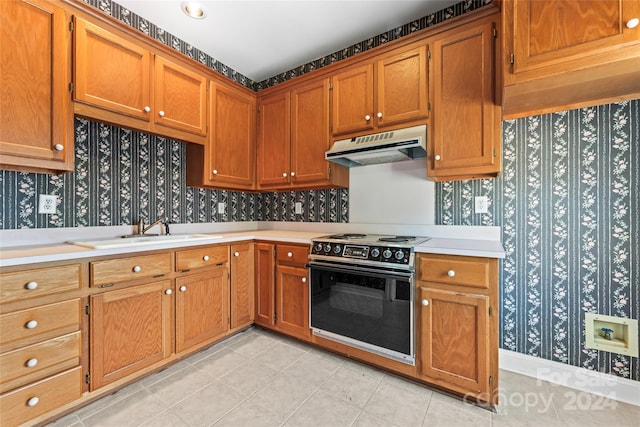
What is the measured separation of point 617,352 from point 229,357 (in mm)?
2557

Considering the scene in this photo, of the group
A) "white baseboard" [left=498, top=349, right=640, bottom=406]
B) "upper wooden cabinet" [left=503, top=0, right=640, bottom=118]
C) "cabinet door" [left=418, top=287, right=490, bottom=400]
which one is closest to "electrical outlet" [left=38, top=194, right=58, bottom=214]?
"cabinet door" [left=418, top=287, right=490, bottom=400]

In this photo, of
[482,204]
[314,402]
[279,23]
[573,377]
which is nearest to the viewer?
[314,402]

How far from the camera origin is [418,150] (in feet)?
6.75

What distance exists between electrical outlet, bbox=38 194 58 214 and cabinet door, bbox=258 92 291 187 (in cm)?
157

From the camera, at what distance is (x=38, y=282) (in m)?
1.32

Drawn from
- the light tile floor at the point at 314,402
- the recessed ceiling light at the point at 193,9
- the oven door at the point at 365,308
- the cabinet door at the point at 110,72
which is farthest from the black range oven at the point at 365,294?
the recessed ceiling light at the point at 193,9

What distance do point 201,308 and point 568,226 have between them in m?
2.64

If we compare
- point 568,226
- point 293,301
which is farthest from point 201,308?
point 568,226

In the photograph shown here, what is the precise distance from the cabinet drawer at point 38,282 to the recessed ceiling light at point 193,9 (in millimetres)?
1944

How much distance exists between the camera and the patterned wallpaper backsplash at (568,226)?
1607 mm

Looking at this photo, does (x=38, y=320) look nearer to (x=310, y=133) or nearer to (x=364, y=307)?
(x=364, y=307)

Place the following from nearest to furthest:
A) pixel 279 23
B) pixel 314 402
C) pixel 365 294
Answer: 1. pixel 314 402
2. pixel 365 294
3. pixel 279 23

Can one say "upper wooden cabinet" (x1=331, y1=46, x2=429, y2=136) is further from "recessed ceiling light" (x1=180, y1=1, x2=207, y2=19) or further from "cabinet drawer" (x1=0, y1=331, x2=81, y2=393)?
"cabinet drawer" (x1=0, y1=331, x2=81, y2=393)

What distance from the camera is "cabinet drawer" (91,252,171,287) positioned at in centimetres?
152
